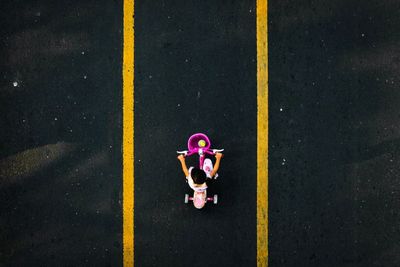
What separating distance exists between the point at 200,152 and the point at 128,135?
88 centimetres

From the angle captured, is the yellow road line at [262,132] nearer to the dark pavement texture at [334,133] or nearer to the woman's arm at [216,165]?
the dark pavement texture at [334,133]

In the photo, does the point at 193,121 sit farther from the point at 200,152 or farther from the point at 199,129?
the point at 200,152

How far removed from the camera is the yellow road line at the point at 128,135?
430 centimetres

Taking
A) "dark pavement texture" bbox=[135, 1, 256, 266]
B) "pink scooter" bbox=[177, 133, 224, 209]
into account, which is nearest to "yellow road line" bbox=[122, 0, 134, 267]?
"dark pavement texture" bbox=[135, 1, 256, 266]

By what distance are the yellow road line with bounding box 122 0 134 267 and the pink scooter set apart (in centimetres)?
61

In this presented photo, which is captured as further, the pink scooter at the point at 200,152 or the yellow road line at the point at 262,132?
the yellow road line at the point at 262,132

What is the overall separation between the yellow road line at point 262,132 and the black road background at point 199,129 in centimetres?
7

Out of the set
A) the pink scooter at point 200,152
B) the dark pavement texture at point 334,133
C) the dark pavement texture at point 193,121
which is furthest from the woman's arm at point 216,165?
the dark pavement texture at point 334,133

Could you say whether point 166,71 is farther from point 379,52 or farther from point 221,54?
point 379,52

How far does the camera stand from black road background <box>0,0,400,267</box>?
4227 mm

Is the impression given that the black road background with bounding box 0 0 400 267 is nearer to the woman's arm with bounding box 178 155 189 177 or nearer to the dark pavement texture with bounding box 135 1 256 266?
the dark pavement texture with bounding box 135 1 256 266

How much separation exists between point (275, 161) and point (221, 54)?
53.0 inches

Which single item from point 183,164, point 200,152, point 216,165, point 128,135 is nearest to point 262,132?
point 216,165

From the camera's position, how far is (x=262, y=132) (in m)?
4.25
